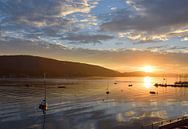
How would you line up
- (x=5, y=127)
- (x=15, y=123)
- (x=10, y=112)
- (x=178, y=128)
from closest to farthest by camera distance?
(x=178, y=128)
(x=5, y=127)
(x=15, y=123)
(x=10, y=112)

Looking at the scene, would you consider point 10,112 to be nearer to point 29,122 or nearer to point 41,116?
point 41,116

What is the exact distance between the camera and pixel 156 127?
46.9 meters

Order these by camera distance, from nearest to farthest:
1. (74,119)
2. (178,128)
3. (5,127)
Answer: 1. (178,128)
2. (5,127)
3. (74,119)

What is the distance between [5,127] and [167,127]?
1108 inches

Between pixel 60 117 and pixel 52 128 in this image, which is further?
pixel 60 117

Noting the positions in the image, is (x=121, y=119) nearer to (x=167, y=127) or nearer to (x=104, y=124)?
(x=104, y=124)

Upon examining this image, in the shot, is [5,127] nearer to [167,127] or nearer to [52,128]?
[52,128]

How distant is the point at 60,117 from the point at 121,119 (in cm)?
1371

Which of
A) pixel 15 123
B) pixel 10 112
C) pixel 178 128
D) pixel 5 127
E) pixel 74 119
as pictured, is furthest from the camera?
pixel 10 112

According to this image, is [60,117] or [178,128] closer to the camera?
[178,128]

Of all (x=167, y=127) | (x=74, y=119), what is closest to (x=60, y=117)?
(x=74, y=119)

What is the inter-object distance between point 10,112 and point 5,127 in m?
16.9

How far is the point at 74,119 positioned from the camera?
185 feet

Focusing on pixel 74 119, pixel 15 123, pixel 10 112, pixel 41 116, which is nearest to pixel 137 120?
pixel 74 119
